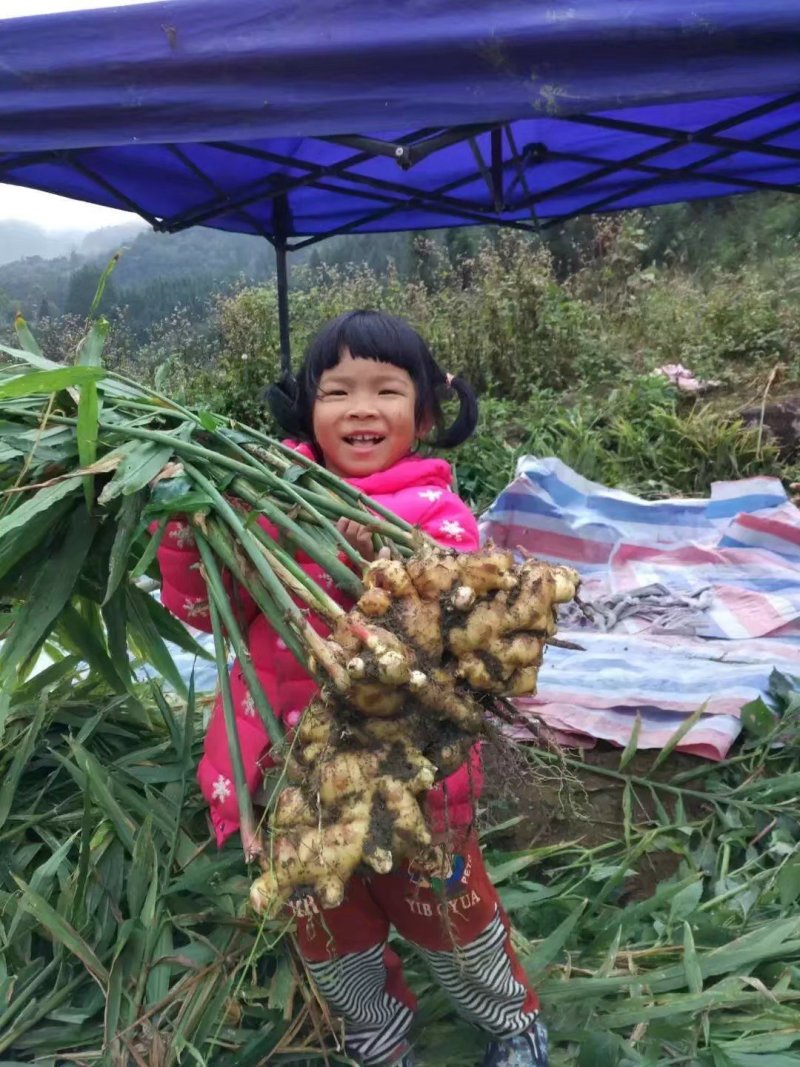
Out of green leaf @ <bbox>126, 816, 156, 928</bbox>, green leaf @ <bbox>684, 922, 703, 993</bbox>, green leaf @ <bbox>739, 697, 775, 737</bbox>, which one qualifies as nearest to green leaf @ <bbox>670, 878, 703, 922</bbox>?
green leaf @ <bbox>684, 922, 703, 993</bbox>

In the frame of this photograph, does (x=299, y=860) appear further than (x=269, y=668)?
No

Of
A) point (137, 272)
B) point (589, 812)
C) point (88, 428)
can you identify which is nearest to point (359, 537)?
point (88, 428)

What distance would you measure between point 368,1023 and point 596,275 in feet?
26.3

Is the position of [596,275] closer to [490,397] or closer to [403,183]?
[490,397]

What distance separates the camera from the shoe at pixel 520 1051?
1381mm

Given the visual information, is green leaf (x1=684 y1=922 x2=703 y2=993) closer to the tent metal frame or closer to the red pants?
the red pants

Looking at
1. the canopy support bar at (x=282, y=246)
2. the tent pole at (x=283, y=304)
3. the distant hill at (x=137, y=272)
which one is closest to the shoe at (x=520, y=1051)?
the canopy support bar at (x=282, y=246)

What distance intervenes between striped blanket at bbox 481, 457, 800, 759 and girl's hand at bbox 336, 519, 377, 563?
1.60 m

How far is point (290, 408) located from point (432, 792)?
85 centimetres

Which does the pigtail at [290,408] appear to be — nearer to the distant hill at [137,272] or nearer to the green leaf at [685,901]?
the green leaf at [685,901]

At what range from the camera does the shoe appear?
138 centimetres

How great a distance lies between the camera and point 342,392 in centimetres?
148

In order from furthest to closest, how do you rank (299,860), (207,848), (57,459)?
(207,848) < (57,459) < (299,860)

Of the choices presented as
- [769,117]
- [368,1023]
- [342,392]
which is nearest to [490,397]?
[769,117]
